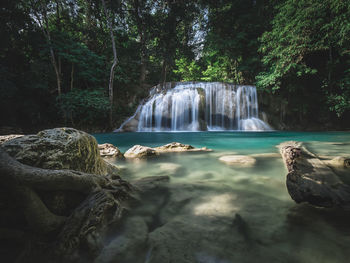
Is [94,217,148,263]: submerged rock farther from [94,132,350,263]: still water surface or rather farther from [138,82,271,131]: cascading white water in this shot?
[138,82,271,131]: cascading white water

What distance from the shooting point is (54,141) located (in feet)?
4.94

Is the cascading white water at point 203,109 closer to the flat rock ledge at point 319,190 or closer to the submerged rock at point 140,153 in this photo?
the submerged rock at point 140,153

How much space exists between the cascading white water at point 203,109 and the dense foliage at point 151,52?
63.6 inches

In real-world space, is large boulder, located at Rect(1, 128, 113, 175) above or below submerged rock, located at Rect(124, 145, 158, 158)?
above

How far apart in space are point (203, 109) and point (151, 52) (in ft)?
27.7

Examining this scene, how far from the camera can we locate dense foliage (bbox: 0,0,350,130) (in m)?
9.03

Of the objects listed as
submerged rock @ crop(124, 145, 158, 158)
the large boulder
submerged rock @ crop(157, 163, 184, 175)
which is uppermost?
the large boulder

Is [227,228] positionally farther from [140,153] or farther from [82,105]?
[82,105]

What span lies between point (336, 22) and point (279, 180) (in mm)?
11162

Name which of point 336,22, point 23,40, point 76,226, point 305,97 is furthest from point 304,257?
point 305,97

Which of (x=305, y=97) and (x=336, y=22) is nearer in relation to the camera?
(x=336, y=22)

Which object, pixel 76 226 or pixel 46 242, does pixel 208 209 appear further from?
pixel 46 242

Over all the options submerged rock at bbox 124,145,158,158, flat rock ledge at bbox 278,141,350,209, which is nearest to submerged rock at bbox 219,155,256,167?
flat rock ledge at bbox 278,141,350,209

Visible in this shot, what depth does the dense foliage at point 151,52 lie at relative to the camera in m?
9.03
